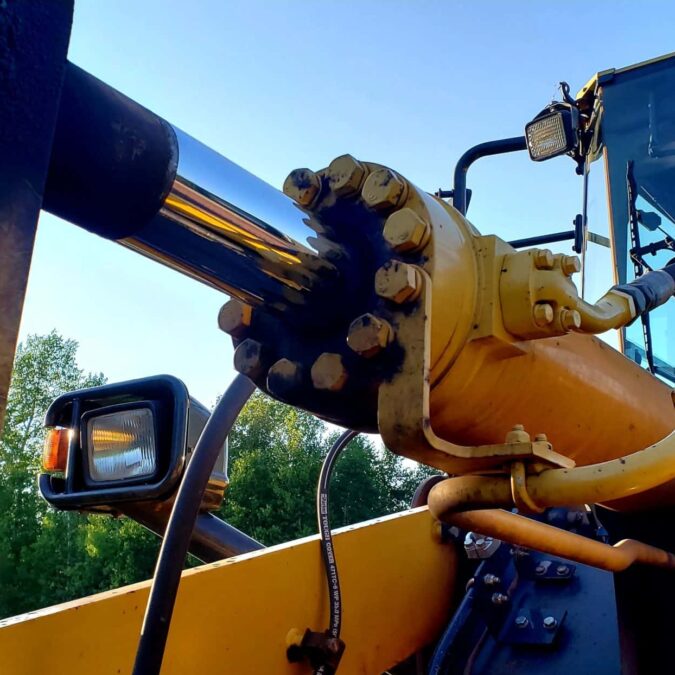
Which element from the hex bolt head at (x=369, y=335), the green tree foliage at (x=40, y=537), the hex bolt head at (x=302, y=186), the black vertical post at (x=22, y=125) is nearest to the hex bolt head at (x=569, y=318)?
the hex bolt head at (x=369, y=335)

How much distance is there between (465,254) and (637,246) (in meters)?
2.26

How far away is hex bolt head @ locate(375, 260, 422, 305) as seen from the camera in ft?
2.91

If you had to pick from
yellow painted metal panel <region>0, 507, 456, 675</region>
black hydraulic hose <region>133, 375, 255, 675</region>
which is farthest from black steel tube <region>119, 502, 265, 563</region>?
black hydraulic hose <region>133, 375, 255, 675</region>

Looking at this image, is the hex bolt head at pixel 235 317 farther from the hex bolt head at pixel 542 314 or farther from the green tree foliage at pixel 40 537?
the green tree foliage at pixel 40 537

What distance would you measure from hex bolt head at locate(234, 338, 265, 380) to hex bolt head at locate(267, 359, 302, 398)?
0.12 feet

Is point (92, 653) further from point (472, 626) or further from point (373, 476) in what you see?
point (373, 476)

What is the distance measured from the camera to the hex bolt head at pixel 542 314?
990 millimetres

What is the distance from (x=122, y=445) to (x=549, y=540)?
31.4 inches

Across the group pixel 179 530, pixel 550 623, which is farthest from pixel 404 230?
pixel 550 623

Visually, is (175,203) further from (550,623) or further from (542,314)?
(550,623)

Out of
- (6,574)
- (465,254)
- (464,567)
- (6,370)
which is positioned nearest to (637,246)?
(464,567)

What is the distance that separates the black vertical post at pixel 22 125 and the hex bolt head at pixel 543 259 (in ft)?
2.16

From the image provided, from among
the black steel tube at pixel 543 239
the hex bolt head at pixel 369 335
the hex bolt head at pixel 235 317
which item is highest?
the black steel tube at pixel 543 239

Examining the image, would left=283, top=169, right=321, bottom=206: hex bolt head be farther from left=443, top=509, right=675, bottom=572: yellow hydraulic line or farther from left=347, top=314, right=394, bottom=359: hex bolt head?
left=443, top=509, right=675, bottom=572: yellow hydraulic line
